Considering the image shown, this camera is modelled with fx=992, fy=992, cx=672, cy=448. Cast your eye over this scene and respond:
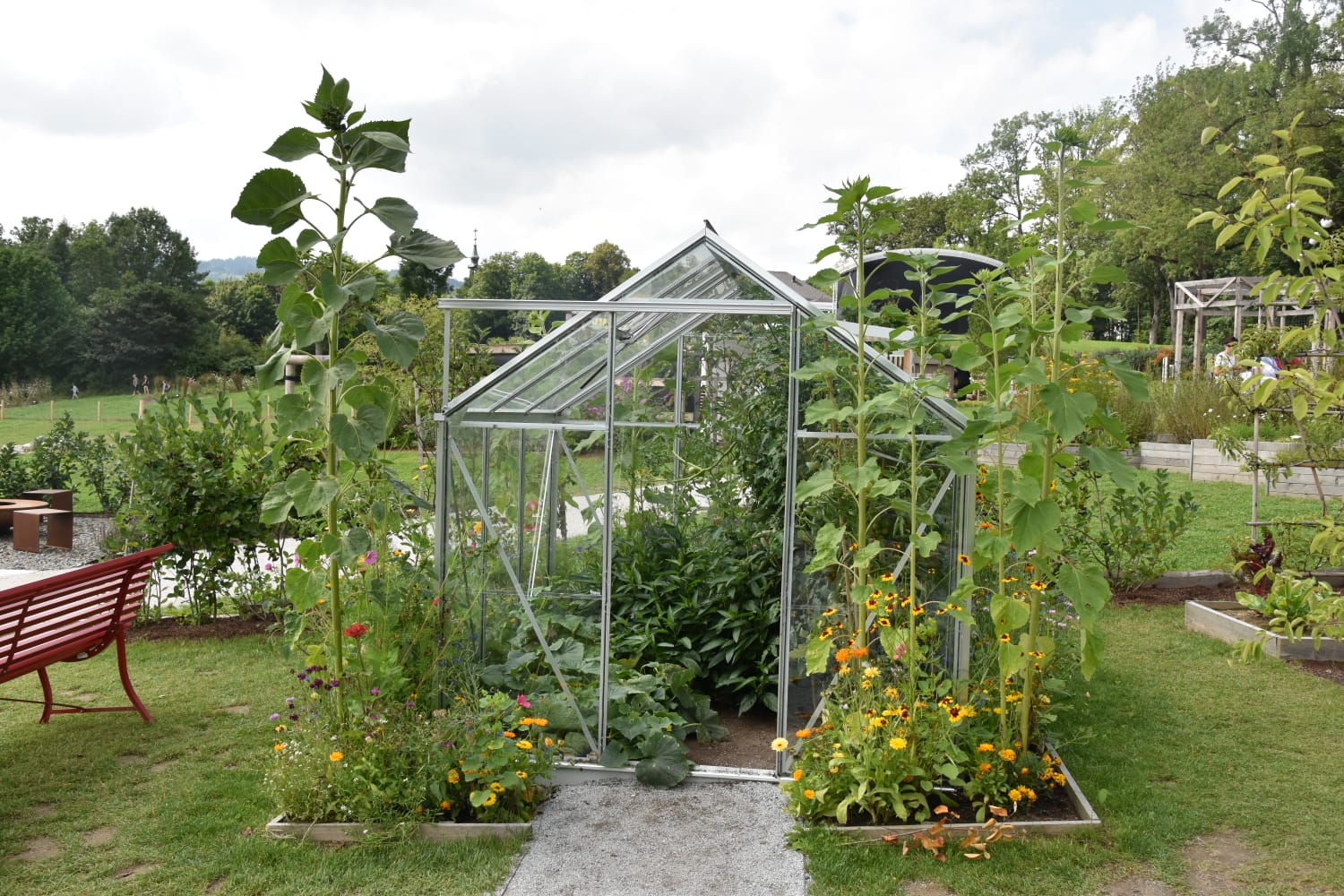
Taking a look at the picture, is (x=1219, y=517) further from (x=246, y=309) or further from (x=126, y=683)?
(x=246, y=309)

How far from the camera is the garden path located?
370 cm

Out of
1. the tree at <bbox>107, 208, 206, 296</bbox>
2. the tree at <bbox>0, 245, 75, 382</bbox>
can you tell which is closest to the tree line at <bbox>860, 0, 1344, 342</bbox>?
the tree at <bbox>0, 245, 75, 382</bbox>

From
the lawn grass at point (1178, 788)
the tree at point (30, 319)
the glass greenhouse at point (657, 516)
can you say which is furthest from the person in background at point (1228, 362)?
the tree at point (30, 319)

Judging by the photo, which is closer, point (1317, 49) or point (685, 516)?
point (685, 516)

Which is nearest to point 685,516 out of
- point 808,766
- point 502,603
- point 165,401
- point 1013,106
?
point 502,603

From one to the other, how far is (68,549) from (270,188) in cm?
822

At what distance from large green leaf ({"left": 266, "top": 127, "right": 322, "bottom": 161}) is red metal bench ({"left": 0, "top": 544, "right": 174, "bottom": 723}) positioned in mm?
2282

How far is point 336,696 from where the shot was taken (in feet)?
14.2

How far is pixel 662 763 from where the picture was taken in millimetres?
4617

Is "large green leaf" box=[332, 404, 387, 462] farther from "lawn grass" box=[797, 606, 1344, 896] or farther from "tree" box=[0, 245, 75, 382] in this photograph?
"tree" box=[0, 245, 75, 382]

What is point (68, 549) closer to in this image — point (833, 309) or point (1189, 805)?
point (833, 309)

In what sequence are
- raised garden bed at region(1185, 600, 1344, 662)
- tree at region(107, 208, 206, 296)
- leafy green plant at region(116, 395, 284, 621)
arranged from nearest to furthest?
raised garden bed at region(1185, 600, 1344, 662) → leafy green plant at region(116, 395, 284, 621) → tree at region(107, 208, 206, 296)

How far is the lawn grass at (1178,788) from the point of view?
12.3ft

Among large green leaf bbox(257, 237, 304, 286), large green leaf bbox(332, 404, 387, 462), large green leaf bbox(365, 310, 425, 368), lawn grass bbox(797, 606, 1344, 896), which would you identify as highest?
large green leaf bbox(257, 237, 304, 286)
